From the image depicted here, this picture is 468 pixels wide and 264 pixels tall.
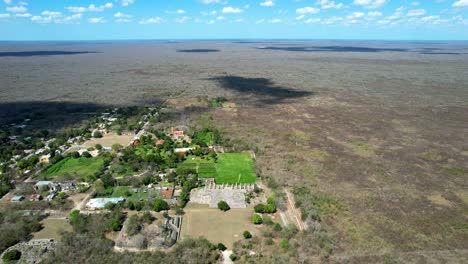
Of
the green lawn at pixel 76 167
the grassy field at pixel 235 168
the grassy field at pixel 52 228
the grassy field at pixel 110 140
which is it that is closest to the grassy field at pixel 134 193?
the green lawn at pixel 76 167

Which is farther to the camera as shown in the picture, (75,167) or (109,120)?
(109,120)

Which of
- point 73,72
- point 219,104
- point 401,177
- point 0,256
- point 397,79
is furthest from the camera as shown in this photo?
point 73,72

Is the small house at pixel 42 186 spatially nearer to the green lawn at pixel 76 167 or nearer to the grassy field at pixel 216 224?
the green lawn at pixel 76 167

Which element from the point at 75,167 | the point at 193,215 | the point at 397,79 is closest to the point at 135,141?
the point at 75,167

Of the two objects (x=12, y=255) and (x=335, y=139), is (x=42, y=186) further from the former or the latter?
(x=335, y=139)

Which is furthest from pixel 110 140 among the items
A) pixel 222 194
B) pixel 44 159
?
pixel 222 194

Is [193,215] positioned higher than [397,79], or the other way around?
[397,79]

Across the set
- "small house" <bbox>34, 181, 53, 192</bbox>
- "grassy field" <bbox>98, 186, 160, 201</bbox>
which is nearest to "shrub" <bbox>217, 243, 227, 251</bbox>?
"grassy field" <bbox>98, 186, 160, 201</bbox>

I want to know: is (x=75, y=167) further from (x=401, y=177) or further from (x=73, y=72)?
(x=73, y=72)
